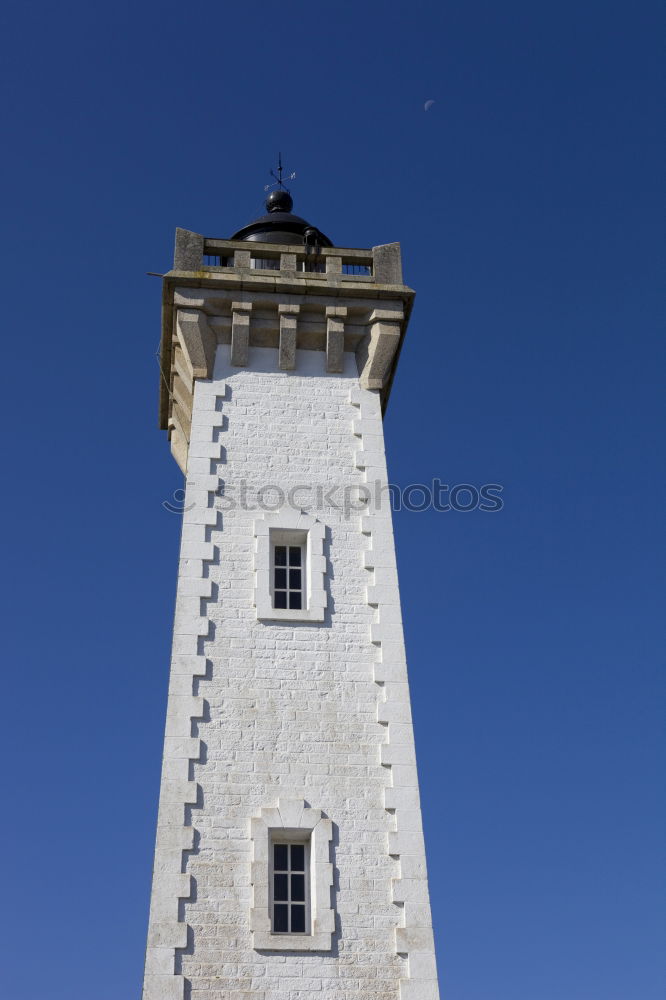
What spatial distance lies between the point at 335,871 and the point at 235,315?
810 cm

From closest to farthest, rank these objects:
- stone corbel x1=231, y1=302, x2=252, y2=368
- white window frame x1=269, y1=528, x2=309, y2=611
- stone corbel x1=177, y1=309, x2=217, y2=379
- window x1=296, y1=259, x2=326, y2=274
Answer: white window frame x1=269, y1=528, x2=309, y2=611, stone corbel x1=177, y1=309, x2=217, y2=379, stone corbel x1=231, y1=302, x2=252, y2=368, window x1=296, y1=259, x2=326, y2=274

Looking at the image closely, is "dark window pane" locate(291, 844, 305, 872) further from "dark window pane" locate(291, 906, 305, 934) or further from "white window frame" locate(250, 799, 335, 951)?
"dark window pane" locate(291, 906, 305, 934)

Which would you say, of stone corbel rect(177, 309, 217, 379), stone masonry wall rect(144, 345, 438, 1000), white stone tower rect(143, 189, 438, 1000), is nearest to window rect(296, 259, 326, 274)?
white stone tower rect(143, 189, 438, 1000)

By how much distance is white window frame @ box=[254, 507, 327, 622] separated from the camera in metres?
14.6

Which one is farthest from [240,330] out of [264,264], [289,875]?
[289,875]

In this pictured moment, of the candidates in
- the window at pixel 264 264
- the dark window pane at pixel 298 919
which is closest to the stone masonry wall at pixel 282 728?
the dark window pane at pixel 298 919

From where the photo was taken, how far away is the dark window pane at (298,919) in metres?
12.6

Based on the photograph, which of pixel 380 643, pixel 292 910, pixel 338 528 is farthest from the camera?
pixel 338 528

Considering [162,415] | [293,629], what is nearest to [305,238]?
[162,415]

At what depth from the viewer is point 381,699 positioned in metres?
14.0

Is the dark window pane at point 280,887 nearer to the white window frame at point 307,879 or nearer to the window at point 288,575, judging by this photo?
the white window frame at point 307,879

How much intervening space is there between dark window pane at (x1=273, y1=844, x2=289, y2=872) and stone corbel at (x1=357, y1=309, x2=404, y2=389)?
274 inches

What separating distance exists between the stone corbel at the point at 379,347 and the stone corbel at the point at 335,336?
376mm

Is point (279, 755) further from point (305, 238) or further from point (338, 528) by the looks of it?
point (305, 238)
